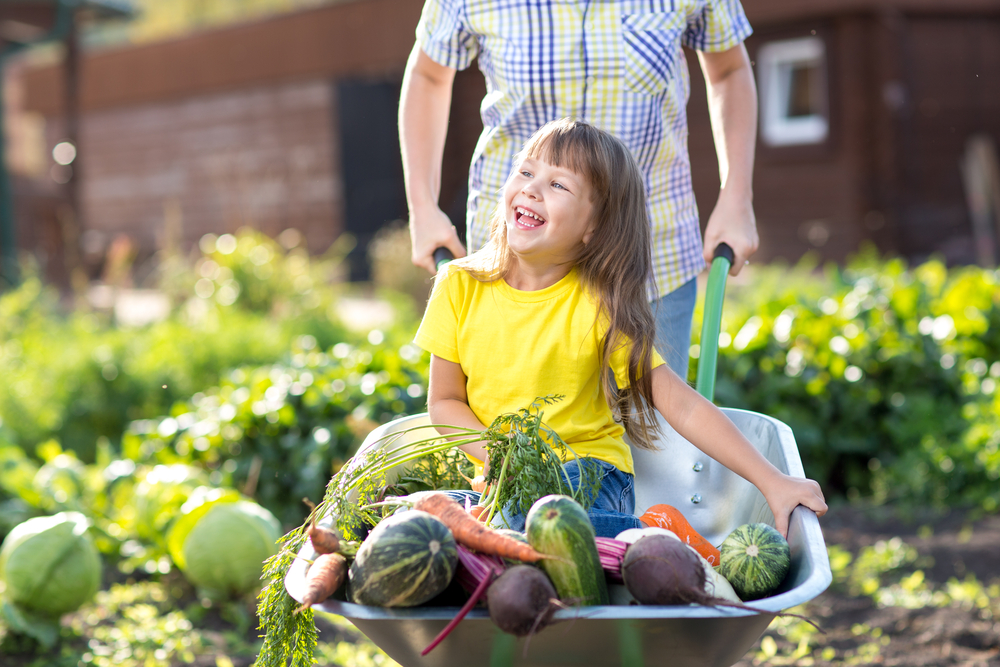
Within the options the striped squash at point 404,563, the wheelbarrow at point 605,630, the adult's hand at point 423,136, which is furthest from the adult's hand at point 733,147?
the striped squash at point 404,563

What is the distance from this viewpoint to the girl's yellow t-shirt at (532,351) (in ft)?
5.58

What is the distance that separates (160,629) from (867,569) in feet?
7.30

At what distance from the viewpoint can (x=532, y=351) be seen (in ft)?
5.63

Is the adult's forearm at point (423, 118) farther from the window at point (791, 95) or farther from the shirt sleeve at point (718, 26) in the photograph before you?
the window at point (791, 95)

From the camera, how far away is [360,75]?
1218 centimetres

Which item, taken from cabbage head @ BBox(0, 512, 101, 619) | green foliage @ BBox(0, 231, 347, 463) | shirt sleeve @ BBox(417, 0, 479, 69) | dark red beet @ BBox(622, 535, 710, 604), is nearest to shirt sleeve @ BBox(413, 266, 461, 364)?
shirt sleeve @ BBox(417, 0, 479, 69)

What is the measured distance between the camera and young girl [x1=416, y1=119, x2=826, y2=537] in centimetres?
164

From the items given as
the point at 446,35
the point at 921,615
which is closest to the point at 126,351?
the point at 446,35

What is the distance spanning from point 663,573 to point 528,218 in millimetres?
701

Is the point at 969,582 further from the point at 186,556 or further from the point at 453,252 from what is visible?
the point at 186,556

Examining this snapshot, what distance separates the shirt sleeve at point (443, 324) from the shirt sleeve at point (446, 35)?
1.82 feet

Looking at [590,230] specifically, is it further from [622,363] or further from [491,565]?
[491,565]

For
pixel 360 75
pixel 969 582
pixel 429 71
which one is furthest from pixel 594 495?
pixel 360 75

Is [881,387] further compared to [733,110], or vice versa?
[881,387]
